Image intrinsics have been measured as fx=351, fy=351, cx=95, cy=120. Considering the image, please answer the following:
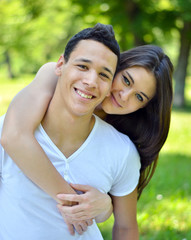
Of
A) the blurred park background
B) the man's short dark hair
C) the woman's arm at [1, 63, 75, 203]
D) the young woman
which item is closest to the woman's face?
the young woman

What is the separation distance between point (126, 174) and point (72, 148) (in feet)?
1.17

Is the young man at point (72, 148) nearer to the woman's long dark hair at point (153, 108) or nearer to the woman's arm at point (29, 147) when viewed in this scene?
the woman's arm at point (29, 147)

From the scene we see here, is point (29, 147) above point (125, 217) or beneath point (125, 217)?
above

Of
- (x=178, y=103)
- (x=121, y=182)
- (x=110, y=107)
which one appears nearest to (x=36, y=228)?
(x=121, y=182)

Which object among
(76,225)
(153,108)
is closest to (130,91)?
(153,108)

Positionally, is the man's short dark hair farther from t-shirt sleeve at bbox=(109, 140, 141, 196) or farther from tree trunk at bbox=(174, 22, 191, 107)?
tree trunk at bbox=(174, 22, 191, 107)

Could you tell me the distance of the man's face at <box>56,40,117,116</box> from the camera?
186 centimetres

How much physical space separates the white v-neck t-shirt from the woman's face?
0.85 ft

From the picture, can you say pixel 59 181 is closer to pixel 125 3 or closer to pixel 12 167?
pixel 12 167

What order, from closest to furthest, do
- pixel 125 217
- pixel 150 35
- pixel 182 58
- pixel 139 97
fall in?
pixel 125 217
pixel 139 97
pixel 182 58
pixel 150 35

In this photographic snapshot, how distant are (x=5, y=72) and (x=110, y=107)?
34.9 m

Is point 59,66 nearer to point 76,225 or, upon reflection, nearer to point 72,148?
point 72,148

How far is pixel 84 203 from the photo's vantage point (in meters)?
1.91

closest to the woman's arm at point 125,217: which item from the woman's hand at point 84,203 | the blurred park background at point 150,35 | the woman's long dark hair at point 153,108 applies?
the woman's hand at point 84,203
